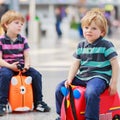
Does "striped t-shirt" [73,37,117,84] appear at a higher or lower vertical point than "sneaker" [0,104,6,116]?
higher

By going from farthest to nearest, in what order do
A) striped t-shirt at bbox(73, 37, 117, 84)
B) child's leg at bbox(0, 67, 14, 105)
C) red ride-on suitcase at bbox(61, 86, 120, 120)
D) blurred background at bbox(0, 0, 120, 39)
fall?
blurred background at bbox(0, 0, 120, 39), child's leg at bbox(0, 67, 14, 105), striped t-shirt at bbox(73, 37, 117, 84), red ride-on suitcase at bbox(61, 86, 120, 120)

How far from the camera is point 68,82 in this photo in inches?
187

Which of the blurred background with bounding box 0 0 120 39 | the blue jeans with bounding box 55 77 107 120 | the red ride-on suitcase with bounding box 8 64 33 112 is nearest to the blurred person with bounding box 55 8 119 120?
the blue jeans with bounding box 55 77 107 120

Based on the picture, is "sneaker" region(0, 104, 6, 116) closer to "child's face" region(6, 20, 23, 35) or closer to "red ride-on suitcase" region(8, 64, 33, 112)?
"red ride-on suitcase" region(8, 64, 33, 112)

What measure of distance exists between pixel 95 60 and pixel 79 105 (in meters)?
0.49

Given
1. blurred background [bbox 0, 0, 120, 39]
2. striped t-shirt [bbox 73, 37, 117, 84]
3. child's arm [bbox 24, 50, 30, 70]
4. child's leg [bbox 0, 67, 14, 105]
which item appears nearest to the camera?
striped t-shirt [bbox 73, 37, 117, 84]

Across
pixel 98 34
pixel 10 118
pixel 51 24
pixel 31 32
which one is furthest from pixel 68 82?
pixel 51 24

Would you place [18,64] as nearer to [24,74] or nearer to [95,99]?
[24,74]

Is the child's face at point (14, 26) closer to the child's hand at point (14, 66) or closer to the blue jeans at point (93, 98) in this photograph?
the child's hand at point (14, 66)

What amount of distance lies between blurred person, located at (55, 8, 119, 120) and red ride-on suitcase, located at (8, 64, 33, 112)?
73 centimetres

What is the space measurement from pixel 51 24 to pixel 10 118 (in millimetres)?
25566

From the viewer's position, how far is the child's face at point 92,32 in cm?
475

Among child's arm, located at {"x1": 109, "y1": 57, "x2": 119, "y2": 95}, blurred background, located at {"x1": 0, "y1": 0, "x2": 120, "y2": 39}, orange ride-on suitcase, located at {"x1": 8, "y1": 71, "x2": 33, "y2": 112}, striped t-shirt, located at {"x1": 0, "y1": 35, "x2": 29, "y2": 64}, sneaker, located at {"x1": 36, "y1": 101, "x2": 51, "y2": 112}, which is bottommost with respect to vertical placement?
sneaker, located at {"x1": 36, "y1": 101, "x2": 51, "y2": 112}

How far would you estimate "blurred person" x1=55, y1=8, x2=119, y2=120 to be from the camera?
4688 millimetres
